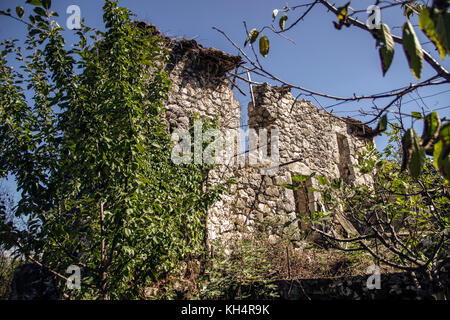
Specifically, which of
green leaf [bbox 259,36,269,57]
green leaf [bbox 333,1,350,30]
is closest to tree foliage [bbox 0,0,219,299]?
green leaf [bbox 259,36,269,57]

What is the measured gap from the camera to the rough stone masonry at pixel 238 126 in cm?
476

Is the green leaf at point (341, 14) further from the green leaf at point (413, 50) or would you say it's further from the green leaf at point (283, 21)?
the green leaf at point (283, 21)

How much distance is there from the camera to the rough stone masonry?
476 centimetres

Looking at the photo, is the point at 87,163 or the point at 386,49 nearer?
the point at 386,49

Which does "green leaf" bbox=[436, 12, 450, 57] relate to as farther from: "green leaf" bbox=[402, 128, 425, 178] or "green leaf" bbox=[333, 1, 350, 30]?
"green leaf" bbox=[333, 1, 350, 30]

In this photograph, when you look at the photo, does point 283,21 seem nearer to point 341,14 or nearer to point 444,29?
point 341,14

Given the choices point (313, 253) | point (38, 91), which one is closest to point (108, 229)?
point (38, 91)

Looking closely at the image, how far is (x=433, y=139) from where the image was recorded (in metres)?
0.92

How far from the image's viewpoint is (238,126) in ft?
17.7

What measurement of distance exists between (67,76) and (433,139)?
2.63 m

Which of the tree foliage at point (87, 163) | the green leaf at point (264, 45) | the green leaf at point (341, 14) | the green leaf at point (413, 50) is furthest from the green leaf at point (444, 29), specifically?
the tree foliage at point (87, 163)

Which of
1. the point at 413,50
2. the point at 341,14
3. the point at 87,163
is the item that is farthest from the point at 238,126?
the point at 413,50

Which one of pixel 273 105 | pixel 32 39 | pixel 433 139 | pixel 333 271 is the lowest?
pixel 333 271
